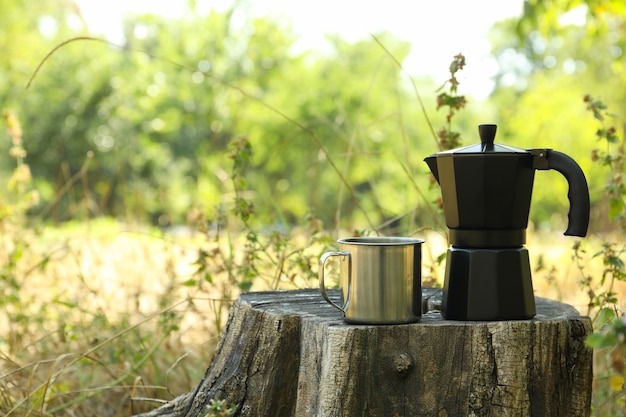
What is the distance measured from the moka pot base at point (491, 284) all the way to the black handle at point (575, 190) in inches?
6.1

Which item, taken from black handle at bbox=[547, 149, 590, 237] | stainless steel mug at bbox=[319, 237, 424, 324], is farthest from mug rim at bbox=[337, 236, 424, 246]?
black handle at bbox=[547, 149, 590, 237]

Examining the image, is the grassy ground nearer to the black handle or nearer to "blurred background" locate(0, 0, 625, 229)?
the black handle

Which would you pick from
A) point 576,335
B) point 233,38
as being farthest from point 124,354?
point 233,38

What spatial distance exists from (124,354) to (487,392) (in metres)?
1.78

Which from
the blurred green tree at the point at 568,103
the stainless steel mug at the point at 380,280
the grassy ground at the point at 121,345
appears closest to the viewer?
the stainless steel mug at the point at 380,280

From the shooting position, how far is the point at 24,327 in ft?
12.0

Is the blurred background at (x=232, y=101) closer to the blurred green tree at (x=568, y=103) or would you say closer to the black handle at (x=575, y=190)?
the blurred green tree at (x=568, y=103)

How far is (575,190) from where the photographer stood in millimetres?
1908

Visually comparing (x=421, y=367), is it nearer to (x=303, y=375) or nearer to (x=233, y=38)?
(x=303, y=375)

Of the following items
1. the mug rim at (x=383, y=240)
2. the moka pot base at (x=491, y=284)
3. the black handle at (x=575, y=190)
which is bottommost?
the moka pot base at (x=491, y=284)

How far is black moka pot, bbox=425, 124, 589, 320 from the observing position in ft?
6.25

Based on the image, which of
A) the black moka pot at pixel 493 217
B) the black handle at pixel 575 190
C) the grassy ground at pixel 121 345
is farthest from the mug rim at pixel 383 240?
the grassy ground at pixel 121 345

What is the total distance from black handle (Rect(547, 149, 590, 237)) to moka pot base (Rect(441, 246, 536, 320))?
154 mm

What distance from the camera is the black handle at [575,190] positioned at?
1.88 metres
